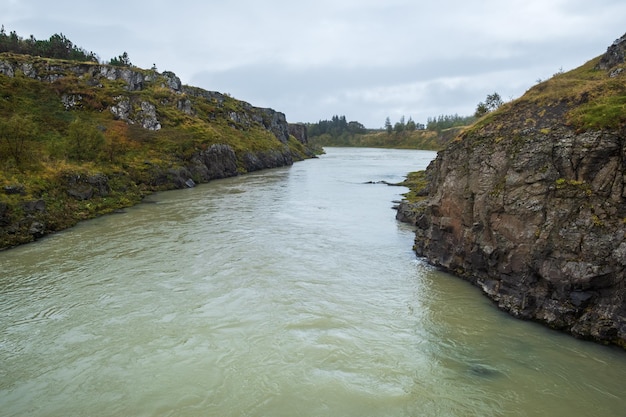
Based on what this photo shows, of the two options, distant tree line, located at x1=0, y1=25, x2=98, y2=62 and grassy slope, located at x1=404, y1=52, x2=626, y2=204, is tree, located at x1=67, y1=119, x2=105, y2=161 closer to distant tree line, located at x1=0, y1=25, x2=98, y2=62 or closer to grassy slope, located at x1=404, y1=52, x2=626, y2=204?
grassy slope, located at x1=404, y1=52, x2=626, y2=204

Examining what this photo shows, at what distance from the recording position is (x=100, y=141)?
55.7m

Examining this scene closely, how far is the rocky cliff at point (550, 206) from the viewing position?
16.3m

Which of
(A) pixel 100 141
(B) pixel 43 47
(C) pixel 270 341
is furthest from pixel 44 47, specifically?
(C) pixel 270 341

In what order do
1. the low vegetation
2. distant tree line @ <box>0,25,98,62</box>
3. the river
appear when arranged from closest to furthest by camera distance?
the river < the low vegetation < distant tree line @ <box>0,25,98,62</box>

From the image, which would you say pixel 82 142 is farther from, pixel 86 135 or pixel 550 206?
pixel 550 206

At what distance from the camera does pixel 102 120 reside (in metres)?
80.9

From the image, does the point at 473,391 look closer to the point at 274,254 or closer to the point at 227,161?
the point at 274,254

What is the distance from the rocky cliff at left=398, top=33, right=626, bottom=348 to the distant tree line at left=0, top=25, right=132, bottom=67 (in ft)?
421

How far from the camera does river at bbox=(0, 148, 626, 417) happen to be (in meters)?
13.2

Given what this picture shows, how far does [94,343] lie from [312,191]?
47.5m

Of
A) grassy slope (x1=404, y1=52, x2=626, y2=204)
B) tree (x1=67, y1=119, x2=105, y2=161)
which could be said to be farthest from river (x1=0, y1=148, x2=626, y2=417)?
tree (x1=67, y1=119, x2=105, y2=161)

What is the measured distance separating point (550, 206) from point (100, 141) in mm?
55562

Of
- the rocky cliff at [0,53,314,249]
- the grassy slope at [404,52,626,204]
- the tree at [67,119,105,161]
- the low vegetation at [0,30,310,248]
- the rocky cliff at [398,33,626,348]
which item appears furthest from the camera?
the tree at [67,119,105,161]

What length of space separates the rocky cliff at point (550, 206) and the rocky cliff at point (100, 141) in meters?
33.1
